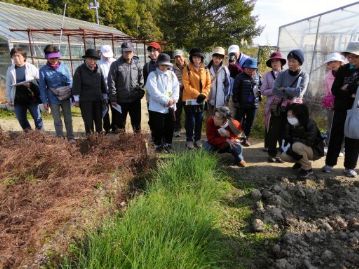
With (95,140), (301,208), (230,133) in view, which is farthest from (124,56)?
(301,208)

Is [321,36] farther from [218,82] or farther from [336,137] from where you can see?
[336,137]

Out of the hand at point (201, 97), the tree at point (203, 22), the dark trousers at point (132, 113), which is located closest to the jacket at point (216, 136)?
the hand at point (201, 97)

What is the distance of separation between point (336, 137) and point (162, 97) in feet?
8.46

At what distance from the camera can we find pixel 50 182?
2.88m

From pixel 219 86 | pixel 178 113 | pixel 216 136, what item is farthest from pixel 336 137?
pixel 178 113

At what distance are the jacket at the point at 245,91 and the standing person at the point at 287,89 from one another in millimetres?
544

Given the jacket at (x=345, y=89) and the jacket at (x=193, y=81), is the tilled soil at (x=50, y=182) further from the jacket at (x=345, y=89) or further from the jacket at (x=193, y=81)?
the jacket at (x=345, y=89)

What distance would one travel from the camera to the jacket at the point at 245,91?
5344 millimetres

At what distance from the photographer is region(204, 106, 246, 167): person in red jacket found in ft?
15.9

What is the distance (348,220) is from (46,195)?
9.48 feet

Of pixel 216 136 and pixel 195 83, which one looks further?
pixel 195 83

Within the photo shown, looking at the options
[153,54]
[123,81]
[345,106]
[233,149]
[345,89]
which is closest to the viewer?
[345,89]

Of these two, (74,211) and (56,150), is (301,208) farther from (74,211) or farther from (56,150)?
(56,150)

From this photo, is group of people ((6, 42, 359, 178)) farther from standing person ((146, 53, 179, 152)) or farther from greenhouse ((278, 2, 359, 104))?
greenhouse ((278, 2, 359, 104))
